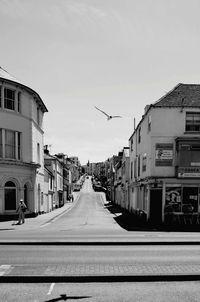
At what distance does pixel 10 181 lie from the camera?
24.4 metres

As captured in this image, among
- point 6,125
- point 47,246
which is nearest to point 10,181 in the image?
point 6,125

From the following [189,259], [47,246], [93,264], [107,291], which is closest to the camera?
[107,291]

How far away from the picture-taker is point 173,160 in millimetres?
22797

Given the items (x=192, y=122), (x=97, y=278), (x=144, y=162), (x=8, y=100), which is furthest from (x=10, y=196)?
(x=97, y=278)

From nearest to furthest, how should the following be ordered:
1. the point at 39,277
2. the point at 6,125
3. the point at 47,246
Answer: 1. the point at 39,277
2. the point at 47,246
3. the point at 6,125

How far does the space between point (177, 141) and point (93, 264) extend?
15796mm

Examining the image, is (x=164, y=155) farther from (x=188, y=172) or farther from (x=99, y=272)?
(x=99, y=272)

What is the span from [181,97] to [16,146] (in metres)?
14.5

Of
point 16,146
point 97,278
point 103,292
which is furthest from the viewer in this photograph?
point 16,146

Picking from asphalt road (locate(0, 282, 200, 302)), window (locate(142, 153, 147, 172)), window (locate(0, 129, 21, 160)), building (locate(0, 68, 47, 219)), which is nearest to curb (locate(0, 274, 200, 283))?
asphalt road (locate(0, 282, 200, 302))

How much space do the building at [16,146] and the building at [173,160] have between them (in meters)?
10.6

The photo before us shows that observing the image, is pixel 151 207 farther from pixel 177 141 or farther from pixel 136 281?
pixel 136 281

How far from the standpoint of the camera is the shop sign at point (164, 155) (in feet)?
74.8

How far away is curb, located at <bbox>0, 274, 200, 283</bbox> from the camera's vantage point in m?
7.17
